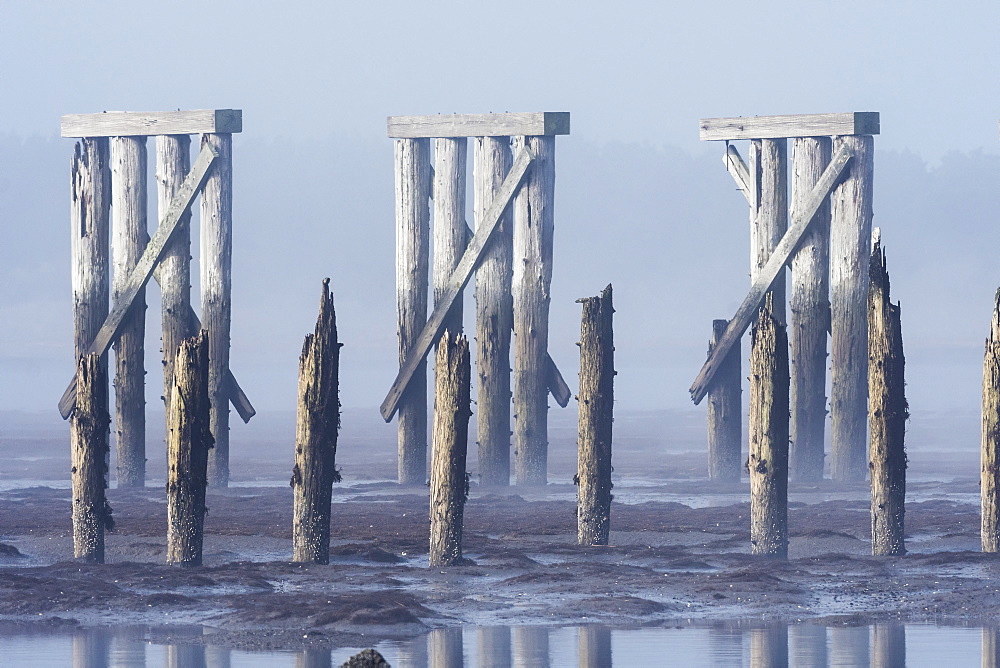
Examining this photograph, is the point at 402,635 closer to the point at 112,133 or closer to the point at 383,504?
Answer: the point at 383,504

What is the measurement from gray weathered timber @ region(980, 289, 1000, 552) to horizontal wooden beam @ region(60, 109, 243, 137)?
31.9 ft

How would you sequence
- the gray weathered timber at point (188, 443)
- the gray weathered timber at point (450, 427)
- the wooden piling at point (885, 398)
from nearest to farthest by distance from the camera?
1. the gray weathered timber at point (188, 443)
2. the gray weathered timber at point (450, 427)
3. the wooden piling at point (885, 398)

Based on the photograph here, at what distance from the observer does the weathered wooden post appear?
65.4 ft

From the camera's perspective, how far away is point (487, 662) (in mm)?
16344

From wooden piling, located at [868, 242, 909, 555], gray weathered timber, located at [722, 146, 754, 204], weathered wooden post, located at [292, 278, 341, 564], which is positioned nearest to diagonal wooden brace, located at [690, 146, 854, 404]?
gray weathered timber, located at [722, 146, 754, 204]

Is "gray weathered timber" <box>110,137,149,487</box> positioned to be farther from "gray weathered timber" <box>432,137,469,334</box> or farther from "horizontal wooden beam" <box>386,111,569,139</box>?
"gray weathered timber" <box>432,137,469,334</box>

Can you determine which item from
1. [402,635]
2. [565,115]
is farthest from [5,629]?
[565,115]

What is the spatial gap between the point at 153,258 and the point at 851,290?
8.24m

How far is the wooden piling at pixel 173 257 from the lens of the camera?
86.6 feet

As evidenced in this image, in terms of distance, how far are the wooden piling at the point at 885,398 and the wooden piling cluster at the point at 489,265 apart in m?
6.05

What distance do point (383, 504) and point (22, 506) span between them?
14.2 ft

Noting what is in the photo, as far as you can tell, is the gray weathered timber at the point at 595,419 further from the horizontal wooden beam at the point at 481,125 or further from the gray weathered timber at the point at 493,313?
the horizontal wooden beam at the point at 481,125

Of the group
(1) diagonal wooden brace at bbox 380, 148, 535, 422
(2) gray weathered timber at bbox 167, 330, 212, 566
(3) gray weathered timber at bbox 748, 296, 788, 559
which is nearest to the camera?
(2) gray weathered timber at bbox 167, 330, 212, 566

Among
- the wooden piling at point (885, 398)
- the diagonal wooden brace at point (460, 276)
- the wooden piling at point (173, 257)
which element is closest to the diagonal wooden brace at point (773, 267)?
the diagonal wooden brace at point (460, 276)
